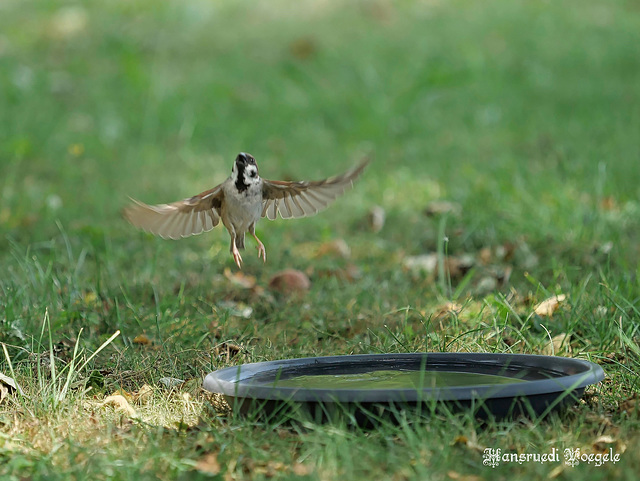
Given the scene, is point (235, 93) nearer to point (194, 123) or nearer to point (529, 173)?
point (194, 123)

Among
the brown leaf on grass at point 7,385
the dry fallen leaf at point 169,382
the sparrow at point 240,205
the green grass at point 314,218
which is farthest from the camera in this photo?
the dry fallen leaf at point 169,382

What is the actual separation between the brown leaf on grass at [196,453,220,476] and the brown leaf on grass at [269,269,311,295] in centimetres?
171

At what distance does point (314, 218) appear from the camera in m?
5.43

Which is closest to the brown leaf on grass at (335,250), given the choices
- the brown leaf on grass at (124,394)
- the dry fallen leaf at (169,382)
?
the dry fallen leaf at (169,382)

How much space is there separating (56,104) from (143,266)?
Answer: 13.2 feet

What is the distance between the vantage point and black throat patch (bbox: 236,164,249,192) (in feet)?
8.52

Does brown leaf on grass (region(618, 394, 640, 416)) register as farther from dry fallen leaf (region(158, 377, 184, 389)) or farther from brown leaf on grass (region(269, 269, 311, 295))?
brown leaf on grass (region(269, 269, 311, 295))

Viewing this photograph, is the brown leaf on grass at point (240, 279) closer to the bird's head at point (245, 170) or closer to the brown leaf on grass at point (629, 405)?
the bird's head at point (245, 170)

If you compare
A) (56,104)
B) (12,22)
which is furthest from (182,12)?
(56,104)

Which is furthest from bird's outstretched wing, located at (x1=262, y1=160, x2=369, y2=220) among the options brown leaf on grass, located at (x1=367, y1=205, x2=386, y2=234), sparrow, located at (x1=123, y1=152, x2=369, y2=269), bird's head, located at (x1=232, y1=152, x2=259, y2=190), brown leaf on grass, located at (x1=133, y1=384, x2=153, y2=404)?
brown leaf on grass, located at (x1=367, y1=205, x2=386, y2=234)

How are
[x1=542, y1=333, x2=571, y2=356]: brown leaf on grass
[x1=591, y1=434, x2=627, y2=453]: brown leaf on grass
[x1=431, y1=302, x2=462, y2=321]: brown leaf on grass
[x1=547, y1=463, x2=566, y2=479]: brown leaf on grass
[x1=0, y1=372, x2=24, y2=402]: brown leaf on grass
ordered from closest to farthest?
[x1=547, y1=463, x2=566, y2=479]: brown leaf on grass
[x1=591, y1=434, x2=627, y2=453]: brown leaf on grass
[x1=0, y1=372, x2=24, y2=402]: brown leaf on grass
[x1=542, y1=333, x2=571, y2=356]: brown leaf on grass
[x1=431, y1=302, x2=462, y2=321]: brown leaf on grass

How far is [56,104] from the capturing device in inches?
302

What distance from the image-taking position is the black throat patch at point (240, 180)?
2596 millimetres

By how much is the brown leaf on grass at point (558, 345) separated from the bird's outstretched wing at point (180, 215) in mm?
1332
